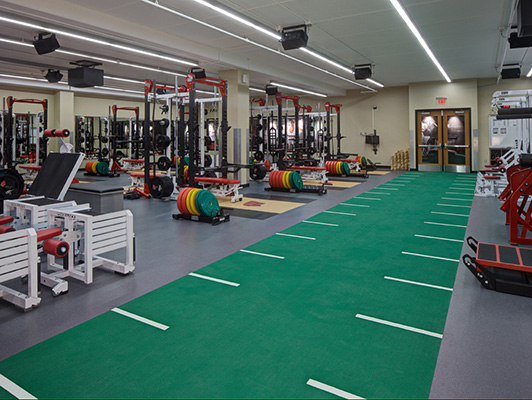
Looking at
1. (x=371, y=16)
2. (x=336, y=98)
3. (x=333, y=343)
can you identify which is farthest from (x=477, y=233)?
(x=336, y=98)

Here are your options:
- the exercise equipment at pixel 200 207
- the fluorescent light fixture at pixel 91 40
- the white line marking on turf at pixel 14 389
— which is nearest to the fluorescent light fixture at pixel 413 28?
the exercise equipment at pixel 200 207

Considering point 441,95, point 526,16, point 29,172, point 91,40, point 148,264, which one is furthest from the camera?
point 441,95

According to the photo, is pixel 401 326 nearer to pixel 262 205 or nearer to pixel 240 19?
pixel 262 205

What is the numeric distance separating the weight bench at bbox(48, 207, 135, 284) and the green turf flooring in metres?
0.64

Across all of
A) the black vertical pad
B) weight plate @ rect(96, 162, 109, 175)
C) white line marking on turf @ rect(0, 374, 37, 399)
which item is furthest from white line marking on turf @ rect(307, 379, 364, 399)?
weight plate @ rect(96, 162, 109, 175)

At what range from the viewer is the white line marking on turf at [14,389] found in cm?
200

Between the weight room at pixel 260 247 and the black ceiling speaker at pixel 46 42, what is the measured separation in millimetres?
38

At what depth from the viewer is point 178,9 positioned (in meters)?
6.57

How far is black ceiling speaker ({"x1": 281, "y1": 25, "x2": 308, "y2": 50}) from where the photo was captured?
7293 mm

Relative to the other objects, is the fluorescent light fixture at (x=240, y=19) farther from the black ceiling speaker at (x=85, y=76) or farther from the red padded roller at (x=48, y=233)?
the black ceiling speaker at (x=85, y=76)

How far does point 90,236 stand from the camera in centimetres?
341

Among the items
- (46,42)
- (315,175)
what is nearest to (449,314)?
(46,42)

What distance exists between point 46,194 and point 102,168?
33.5ft

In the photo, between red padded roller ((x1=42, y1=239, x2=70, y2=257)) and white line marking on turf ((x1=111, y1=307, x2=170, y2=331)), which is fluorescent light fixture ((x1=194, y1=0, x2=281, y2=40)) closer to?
red padded roller ((x1=42, y1=239, x2=70, y2=257))
